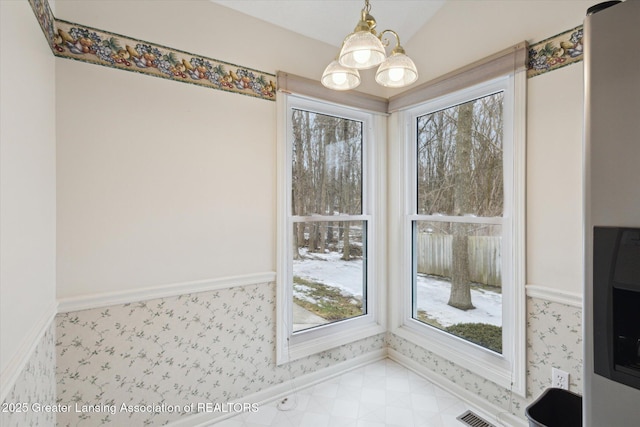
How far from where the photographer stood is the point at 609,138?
759mm

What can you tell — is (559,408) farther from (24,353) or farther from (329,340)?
Answer: (24,353)

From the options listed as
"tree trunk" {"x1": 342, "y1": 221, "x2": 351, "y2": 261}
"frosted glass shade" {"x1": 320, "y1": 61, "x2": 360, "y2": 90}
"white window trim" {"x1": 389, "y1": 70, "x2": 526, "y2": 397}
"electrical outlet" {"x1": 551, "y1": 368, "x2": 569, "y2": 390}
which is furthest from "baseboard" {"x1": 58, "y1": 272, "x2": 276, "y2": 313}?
"electrical outlet" {"x1": 551, "y1": 368, "x2": 569, "y2": 390}

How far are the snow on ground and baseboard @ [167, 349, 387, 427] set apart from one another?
507 millimetres

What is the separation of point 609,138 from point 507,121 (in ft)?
3.91

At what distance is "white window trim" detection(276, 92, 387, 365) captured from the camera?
6.76 ft

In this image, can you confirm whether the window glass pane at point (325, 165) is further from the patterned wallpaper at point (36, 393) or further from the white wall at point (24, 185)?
the patterned wallpaper at point (36, 393)

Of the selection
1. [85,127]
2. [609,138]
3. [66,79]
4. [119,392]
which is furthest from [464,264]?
[66,79]

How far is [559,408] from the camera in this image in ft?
4.84

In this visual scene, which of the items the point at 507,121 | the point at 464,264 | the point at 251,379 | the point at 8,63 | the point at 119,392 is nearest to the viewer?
the point at 8,63

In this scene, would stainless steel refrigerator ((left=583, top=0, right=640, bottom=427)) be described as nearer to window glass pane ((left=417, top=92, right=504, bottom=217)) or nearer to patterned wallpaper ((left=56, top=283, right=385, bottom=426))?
window glass pane ((left=417, top=92, right=504, bottom=217))

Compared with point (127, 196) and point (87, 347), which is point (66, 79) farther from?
point (87, 347)

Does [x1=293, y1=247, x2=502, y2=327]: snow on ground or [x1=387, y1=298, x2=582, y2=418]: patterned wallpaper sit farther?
[x1=293, y1=247, x2=502, y2=327]: snow on ground

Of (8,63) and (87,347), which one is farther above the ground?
(8,63)

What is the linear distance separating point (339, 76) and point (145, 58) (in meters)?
1.05
